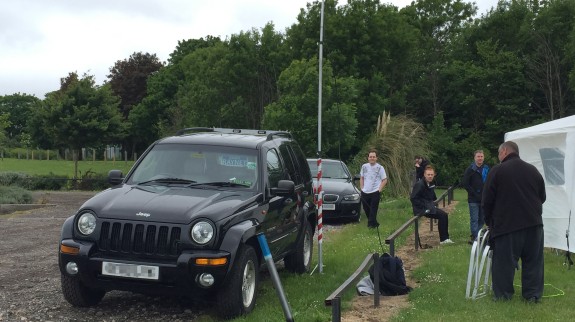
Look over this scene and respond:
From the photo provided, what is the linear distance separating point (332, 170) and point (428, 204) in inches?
212

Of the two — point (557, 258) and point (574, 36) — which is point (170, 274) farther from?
point (574, 36)

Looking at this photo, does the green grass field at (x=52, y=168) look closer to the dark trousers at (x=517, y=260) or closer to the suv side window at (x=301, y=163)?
the suv side window at (x=301, y=163)

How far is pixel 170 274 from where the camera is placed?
6.06 m

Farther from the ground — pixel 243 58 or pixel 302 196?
pixel 243 58

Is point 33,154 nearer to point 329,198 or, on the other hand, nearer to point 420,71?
point 420,71

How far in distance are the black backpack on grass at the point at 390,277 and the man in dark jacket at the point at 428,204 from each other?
166 inches

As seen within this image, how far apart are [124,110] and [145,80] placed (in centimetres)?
374

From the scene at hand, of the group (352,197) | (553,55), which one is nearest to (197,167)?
(352,197)

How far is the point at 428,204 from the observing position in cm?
1230

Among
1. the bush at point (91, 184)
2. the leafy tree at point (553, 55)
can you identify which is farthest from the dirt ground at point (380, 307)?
the leafy tree at point (553, 55)

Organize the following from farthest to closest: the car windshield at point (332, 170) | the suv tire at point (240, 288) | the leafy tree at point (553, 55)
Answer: the leafy tree at point (553, 55) < the car windshield at point (332, 170) < the suv tire at point (240, 288)

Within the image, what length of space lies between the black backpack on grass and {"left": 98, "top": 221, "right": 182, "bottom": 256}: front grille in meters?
2.75

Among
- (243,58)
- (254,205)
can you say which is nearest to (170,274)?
(254,205)

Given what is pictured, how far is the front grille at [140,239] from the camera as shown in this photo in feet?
20.2
